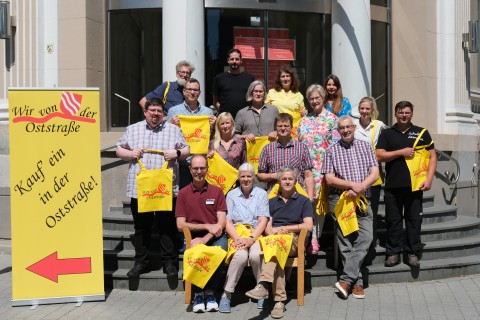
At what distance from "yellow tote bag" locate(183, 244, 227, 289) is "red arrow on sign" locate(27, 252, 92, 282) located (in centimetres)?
110

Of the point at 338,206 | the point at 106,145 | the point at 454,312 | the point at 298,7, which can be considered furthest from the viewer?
the point at 298,7

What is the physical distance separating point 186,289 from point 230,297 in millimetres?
472

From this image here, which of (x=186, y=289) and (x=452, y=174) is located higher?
(x=452, y=174)

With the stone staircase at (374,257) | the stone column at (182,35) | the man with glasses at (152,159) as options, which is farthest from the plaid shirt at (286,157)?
the stone column at (182,35)

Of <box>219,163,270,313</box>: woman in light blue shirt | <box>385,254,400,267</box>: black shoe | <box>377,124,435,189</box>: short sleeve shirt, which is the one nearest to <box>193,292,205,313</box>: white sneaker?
<box>219,163,270,313</box>: woman in light blue shirt

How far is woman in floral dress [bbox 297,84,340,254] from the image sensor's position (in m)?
8.68

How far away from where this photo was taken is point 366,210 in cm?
826

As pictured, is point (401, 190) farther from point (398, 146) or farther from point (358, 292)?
point (358, 292)

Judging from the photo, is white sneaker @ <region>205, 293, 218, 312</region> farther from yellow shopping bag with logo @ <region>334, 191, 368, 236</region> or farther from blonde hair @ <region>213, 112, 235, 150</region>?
blonde hair @ <region>213, 112, 235, 150</region>

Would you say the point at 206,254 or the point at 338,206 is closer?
the point at 206,254

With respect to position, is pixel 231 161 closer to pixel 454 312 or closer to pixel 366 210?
pixel 366 210

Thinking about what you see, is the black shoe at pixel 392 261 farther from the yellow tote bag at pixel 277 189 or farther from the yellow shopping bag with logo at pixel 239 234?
the yellow shopping bag with logo at pixel 239 234

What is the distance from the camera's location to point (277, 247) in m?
7.59

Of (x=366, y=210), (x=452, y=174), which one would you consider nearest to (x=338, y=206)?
(x=366, y=210)
